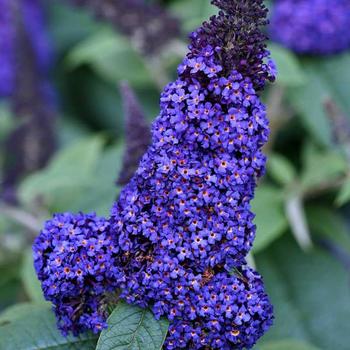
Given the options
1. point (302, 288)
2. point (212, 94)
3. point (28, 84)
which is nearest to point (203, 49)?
point (212, 94)

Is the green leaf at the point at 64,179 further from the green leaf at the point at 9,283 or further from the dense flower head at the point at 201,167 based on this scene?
the dense flower head at the point at 201,167

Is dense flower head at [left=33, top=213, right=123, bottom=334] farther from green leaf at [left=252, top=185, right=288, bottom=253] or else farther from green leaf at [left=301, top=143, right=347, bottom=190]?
green leaf at [left=301, top=143, right=347, bottom=190]

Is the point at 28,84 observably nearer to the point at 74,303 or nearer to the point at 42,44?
the point at 42,44

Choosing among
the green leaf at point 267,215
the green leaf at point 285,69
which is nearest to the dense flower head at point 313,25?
the green leaf at point 285,69

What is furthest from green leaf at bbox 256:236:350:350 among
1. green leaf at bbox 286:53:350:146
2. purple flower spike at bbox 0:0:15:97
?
purple flower spike at bbox 0:0:15:97

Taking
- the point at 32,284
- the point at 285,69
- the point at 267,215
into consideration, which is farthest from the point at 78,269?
the point at 285,69

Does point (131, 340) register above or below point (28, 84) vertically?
below
